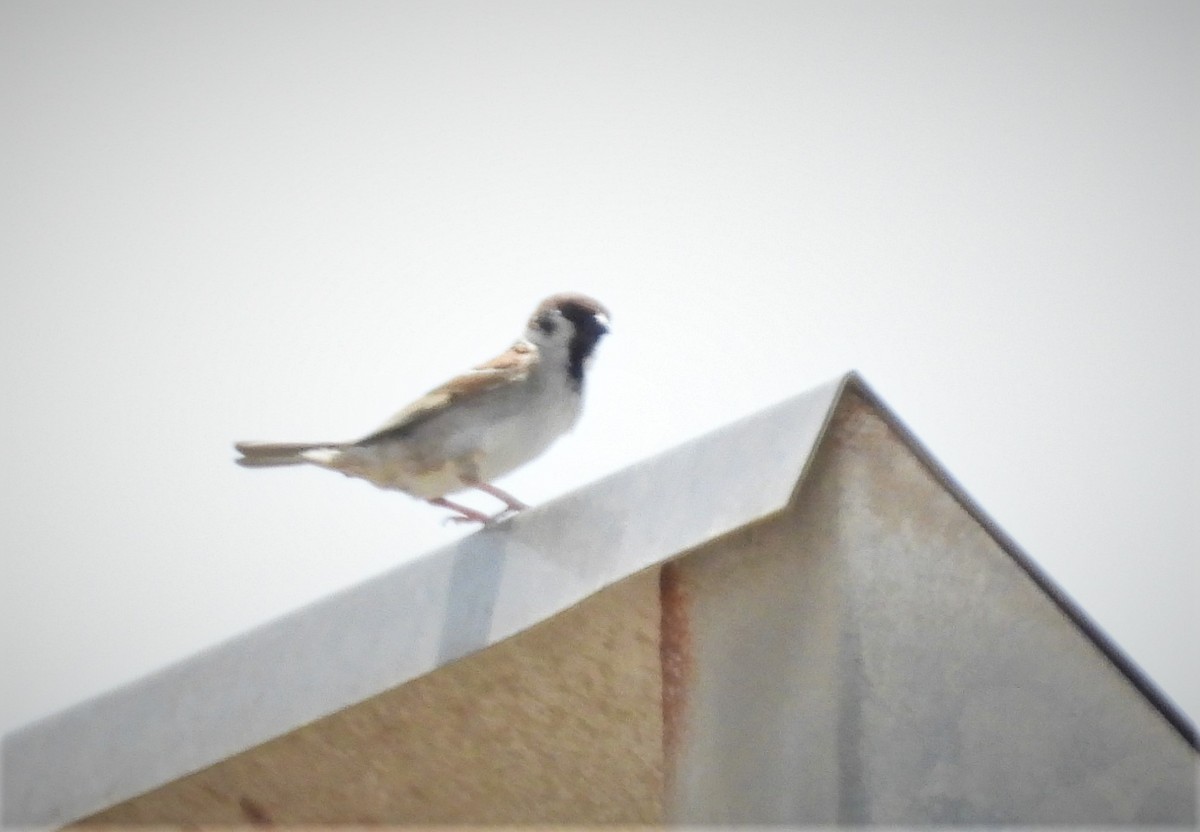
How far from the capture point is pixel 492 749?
7.36 ft

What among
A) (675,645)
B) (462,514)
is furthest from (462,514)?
(675,645)

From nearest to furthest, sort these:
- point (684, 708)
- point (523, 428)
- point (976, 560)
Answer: point (976, 560) < point (684, 708) < point (523, 428)

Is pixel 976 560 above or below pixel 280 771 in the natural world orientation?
above

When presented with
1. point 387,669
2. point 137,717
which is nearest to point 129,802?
point 137,717

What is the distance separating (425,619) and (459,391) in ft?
4.59

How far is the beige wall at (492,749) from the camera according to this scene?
2.07 meters

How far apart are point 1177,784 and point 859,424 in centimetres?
62

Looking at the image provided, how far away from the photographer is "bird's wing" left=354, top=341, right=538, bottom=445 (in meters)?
3.42

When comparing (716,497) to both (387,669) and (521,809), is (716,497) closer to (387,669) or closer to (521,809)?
(387,669)

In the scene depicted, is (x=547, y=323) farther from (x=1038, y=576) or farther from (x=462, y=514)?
(x=1038, y=576)

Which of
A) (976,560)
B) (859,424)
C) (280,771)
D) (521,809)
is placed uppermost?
(859,424)

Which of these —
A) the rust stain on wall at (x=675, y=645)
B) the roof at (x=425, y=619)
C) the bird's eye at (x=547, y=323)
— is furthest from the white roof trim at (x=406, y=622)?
the bird's eye at (x=547, y=323)

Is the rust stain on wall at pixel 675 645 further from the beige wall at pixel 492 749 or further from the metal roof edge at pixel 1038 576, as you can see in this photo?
the metal roof edge at pixel 1038 576

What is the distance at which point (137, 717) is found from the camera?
2.29 meters
